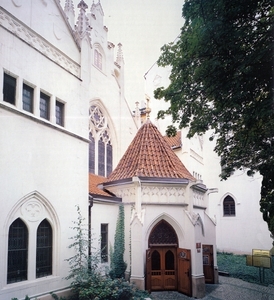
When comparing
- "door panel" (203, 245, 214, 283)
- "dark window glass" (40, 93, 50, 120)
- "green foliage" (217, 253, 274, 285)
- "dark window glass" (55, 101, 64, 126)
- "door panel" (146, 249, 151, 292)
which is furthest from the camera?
"green foliage" (217, 253, 274, 285)

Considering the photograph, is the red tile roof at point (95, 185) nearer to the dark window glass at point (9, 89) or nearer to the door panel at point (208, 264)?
the dark window glass at point (9, 89)

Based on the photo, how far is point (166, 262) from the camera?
12.3 m

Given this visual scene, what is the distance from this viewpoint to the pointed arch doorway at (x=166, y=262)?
11875mm

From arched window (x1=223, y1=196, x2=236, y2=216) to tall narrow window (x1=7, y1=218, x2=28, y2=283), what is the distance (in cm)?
1852

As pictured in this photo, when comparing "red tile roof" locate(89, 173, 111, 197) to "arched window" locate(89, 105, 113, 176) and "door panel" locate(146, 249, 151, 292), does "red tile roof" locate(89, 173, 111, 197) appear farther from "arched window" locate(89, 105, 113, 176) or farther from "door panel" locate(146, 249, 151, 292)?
"door panel" locate(146, 249, 151, 292)

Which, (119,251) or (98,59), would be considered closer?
(119,251)

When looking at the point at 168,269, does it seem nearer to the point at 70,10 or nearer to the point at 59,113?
the point at 59,113

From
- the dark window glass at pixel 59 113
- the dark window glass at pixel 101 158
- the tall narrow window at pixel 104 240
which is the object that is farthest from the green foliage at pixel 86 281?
the dark window glass at pixel 101 158

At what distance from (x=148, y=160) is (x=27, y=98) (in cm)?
625

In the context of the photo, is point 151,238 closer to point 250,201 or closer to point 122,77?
point 122,77

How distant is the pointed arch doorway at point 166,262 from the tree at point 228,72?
4.83 metres

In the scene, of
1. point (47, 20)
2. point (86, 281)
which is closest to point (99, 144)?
point (47, 20)

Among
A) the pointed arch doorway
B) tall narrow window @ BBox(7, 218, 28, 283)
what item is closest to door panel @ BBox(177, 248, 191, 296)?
the pointed arch doorway

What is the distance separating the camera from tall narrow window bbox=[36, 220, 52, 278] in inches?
347
